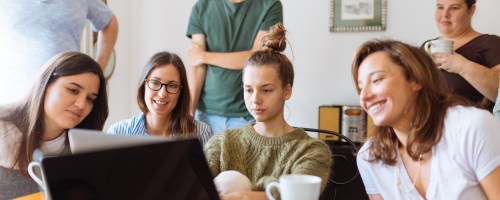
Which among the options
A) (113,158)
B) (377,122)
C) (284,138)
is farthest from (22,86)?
(377,122)

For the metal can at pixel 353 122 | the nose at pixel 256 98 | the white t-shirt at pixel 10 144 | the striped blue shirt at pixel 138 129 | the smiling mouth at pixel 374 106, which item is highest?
the smiling mouth at pixel 374 106

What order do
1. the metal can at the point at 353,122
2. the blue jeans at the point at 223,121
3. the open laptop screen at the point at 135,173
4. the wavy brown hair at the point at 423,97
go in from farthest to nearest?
the metal can at the point at 353,122, the blue jeans at the point at 223,121, the wavy brown hair at the point at 423,97, the open laptop screen at the point at 135,173

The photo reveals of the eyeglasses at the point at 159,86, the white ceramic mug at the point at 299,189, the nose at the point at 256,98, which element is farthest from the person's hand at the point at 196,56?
the white ceramic mug at the point at 299,189

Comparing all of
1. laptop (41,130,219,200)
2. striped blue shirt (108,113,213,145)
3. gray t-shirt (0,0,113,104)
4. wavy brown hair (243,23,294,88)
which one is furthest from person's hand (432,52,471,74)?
gray t-shirt (0,0,113,104)

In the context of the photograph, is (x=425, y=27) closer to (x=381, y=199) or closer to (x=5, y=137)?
(x=381, y=199)

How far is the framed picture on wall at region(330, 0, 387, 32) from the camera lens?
9.21 ft

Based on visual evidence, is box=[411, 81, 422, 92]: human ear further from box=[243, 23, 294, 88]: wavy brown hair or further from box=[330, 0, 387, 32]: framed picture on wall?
box=[330, 0, 387, 32]: framed picture on wall

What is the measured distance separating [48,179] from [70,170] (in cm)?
3

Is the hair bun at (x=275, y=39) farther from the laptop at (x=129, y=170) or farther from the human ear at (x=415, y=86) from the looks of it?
the laptop at (x=129, y=170)

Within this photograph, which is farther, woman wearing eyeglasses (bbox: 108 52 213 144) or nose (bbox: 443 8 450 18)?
nose (bbox: 443 8 450 18)

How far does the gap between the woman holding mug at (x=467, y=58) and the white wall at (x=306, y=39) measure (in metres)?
0.66

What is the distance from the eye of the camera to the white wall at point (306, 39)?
2752mm

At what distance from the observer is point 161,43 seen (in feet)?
11.1

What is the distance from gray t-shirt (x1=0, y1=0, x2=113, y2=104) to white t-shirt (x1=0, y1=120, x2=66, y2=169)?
18.9 inches
